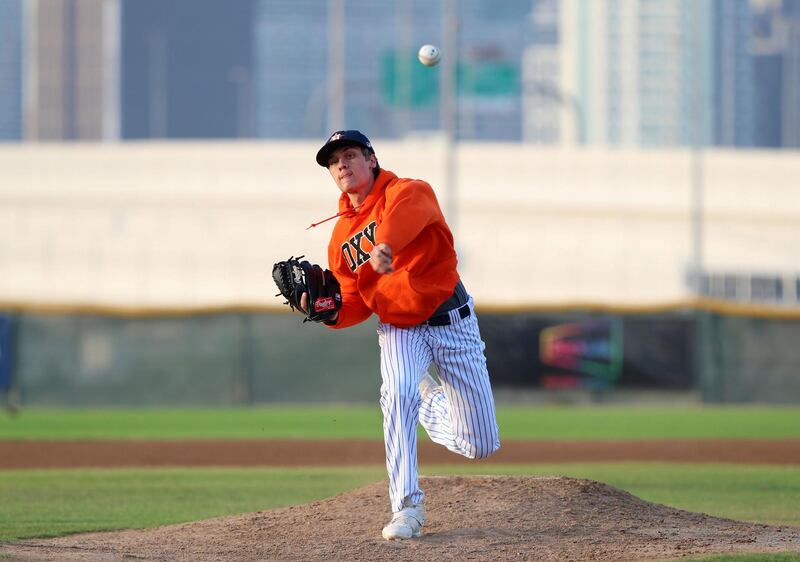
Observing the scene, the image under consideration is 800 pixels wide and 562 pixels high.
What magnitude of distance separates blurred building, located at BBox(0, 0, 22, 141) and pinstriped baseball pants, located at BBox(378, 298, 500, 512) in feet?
595

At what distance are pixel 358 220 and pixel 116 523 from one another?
2.36 metres

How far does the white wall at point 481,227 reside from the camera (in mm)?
32844

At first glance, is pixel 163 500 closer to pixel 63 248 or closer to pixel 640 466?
pixel 640 466

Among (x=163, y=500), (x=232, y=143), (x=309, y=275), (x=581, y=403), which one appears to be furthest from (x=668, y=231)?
(x=309, y=275)

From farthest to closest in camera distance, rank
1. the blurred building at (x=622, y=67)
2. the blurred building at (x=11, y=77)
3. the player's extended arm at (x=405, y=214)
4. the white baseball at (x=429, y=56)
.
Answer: the blurred building at (x=11, y=77)
the blurred building at (x=622, y=67)
the white baseball at (x=429, y=56)
the player's extended arm at (x=405, y=214)

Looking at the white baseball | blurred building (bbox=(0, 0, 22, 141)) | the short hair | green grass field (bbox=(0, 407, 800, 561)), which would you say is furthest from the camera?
blurred building (bbox=(0, 0, 22, 141))

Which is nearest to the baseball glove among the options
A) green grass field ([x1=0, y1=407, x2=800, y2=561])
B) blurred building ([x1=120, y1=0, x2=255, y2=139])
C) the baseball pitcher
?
the baseball pitcher

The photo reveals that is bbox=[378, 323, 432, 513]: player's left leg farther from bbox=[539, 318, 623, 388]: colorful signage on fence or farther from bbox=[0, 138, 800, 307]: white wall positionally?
bbox=[0, 138, 800, 307]: white wall

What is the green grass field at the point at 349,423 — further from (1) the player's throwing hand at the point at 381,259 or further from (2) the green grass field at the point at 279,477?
(1) the player's throwing hand at the point at 381,259

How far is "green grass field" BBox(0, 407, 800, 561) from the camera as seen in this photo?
824 centimetres

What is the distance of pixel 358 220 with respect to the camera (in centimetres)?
659

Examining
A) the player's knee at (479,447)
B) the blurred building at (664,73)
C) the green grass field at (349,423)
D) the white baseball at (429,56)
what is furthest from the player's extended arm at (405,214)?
the blurred building at (664,73)

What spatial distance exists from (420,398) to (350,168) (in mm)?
1129

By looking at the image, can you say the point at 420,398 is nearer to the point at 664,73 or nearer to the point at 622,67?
the point at 622,67
